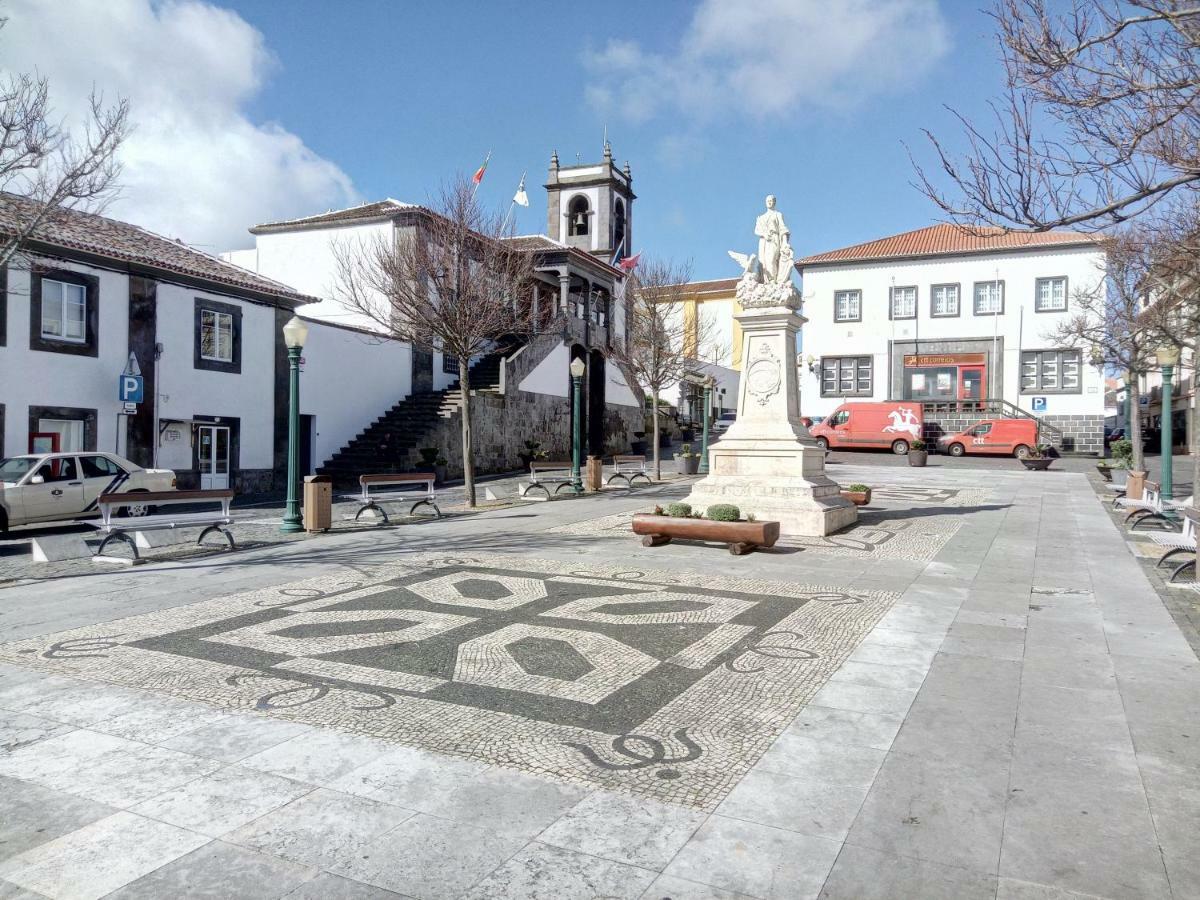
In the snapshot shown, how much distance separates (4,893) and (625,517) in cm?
1301

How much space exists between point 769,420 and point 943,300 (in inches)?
1298

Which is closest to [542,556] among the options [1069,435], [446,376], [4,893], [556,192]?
[4,893]

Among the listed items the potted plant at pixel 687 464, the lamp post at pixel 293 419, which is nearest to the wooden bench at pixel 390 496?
the lamp post at pixel 293 419

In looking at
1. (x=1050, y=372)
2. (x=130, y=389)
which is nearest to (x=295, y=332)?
(x=130, y=389)

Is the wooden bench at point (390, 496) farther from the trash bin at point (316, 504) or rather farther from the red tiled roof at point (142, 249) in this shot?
the red tiled roof at point (142, 249)

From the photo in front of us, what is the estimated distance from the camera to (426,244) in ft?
66.8

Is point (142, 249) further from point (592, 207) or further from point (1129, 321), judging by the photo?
point (592, 207)

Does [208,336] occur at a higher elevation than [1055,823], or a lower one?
higher

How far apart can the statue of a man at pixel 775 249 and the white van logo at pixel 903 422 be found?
24.8 m

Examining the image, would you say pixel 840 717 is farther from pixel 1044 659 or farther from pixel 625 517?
pixel 625 517

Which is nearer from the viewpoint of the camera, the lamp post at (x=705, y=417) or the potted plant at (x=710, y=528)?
the potted plant at (x=710, y=528)

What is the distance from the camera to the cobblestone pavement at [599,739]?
10.5 feet

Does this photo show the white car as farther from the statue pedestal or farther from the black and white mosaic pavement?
the statue pedestal

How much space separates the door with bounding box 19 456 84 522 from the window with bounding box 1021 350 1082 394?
39509mm
